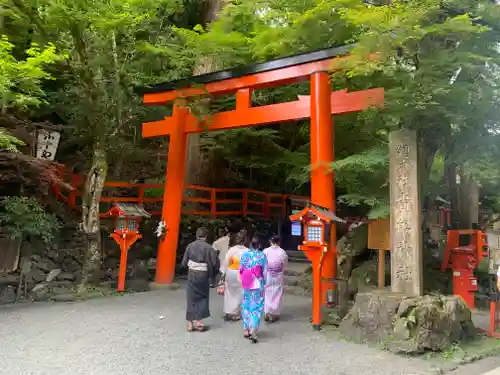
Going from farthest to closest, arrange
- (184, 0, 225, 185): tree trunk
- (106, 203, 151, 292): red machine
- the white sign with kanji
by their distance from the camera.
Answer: (184, 0, 225, 185): tree trunk → the white sign with kanji → (106, 203, 151, 292): red machine

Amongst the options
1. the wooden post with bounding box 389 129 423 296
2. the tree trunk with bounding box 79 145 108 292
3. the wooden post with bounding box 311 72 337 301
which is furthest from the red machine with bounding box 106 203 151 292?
the wooden post with bounding box 389 129 423 296

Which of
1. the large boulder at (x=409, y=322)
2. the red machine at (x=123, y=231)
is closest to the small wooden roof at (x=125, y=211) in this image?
the red machine at (x=123, y=231)

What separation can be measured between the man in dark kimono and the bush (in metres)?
4.72

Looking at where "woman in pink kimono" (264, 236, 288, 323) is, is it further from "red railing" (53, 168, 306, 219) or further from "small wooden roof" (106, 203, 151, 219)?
"red railing" (53, 168, 306, 219)

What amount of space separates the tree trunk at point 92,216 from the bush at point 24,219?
0.86m

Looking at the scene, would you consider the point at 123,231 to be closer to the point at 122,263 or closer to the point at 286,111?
the point at 122,263

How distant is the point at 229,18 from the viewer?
12469 mm

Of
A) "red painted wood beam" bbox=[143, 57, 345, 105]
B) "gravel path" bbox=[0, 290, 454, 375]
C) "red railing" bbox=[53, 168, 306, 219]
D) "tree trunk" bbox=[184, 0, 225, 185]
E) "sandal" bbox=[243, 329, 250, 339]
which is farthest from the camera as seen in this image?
"tree trunk" bbox=[184, 0, 225, 185]

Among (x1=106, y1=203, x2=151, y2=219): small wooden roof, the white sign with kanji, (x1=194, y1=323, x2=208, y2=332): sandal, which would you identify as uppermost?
the white sign with kanji

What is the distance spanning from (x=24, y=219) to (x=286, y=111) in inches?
254

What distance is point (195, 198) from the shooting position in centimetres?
1357

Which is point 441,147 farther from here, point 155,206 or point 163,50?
point 155,206

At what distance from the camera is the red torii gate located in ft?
28.2

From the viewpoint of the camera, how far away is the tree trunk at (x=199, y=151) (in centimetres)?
1443
